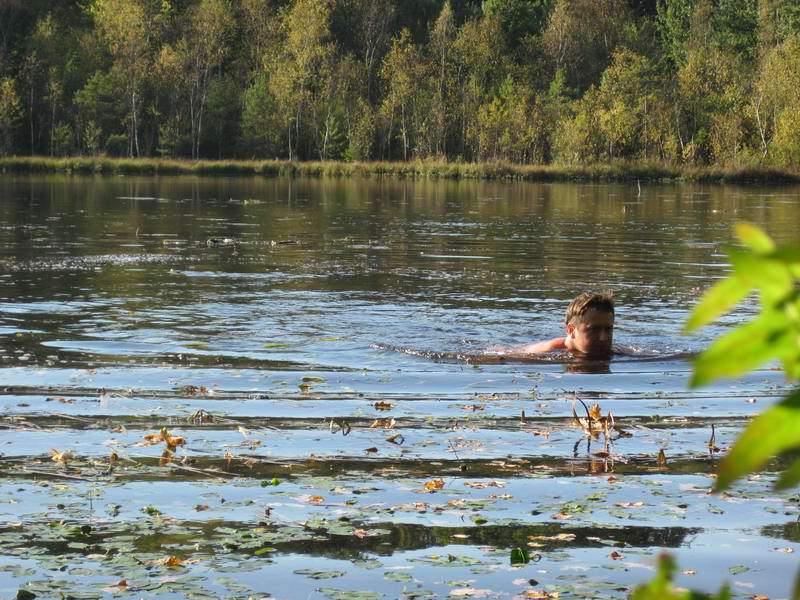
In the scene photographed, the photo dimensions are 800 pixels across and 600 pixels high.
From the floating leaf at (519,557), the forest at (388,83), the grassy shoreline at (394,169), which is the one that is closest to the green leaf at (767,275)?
the floating leaf at (519,557)

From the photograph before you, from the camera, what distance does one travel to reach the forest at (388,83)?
93125 mm

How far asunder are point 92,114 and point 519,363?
91.7 meters

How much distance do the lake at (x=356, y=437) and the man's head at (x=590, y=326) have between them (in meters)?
0.26

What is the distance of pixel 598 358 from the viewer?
13.5 meters

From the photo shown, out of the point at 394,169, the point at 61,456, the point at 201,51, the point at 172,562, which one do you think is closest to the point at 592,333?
the point at 61,456

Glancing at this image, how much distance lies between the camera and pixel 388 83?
355 feet

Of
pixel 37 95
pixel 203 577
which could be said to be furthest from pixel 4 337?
pixel 37 95

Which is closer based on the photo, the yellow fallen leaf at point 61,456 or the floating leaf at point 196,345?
the yellow fallen leaf at point 61,456

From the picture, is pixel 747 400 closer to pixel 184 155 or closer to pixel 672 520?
pixel 672 520

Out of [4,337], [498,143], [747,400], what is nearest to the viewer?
[747,400]

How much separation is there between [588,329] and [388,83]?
97.0 metres

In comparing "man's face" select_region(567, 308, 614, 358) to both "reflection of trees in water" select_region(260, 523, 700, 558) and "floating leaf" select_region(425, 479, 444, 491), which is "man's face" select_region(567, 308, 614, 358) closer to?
"floating leaf" select_region(425, 479, 444, 491)

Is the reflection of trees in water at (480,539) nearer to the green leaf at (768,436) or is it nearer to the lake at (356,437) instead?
the lake at (356,437)

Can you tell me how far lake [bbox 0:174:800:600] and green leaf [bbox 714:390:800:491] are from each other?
2.04ft
